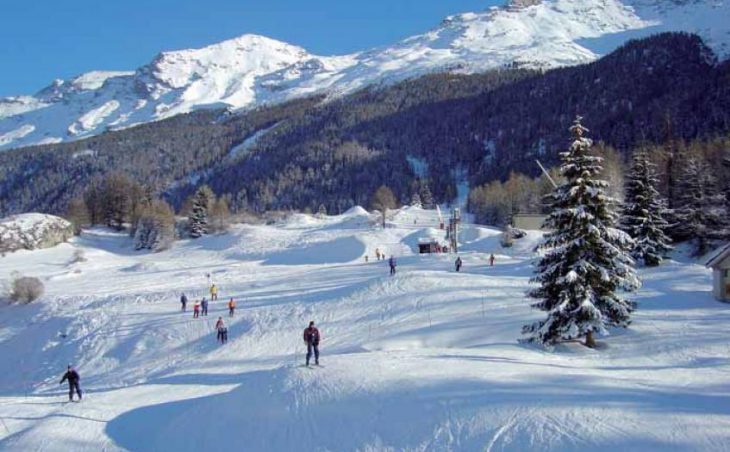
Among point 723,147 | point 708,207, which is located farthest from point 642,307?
point 723,147

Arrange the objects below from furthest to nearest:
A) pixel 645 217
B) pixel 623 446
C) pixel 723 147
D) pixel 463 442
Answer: pixel 723 147 → pixel 645 217 → pixel 463 442 → pixel 623 446

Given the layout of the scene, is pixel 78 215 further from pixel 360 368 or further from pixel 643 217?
pixel 360 368

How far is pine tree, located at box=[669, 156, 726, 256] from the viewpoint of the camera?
48.5 meters

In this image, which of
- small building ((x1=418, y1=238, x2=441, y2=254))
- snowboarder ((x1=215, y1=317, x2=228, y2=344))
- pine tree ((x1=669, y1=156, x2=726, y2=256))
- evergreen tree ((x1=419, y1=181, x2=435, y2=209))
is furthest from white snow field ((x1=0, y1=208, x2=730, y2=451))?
evergreen tree ((x1=419, y1=181, x2=435, y2=209))

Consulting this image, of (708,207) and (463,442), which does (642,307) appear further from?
(708,207)

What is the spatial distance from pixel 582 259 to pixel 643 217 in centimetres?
2294

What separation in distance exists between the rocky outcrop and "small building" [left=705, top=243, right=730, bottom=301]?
83.0 m

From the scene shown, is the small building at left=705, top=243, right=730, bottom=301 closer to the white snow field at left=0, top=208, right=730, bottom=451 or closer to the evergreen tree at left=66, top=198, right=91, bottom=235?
the white snow field at left=0, top=208, right=730, bottom=451

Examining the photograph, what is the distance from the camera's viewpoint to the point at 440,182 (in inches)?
6732

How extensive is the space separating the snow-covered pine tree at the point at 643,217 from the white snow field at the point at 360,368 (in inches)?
65.0

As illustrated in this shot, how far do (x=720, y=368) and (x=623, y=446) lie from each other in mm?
9028

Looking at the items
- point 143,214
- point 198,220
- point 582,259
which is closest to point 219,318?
point 582,259

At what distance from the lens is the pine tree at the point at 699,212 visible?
48.5 meters

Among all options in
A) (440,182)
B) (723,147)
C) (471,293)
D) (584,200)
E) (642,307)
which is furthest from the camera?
(440,182)
